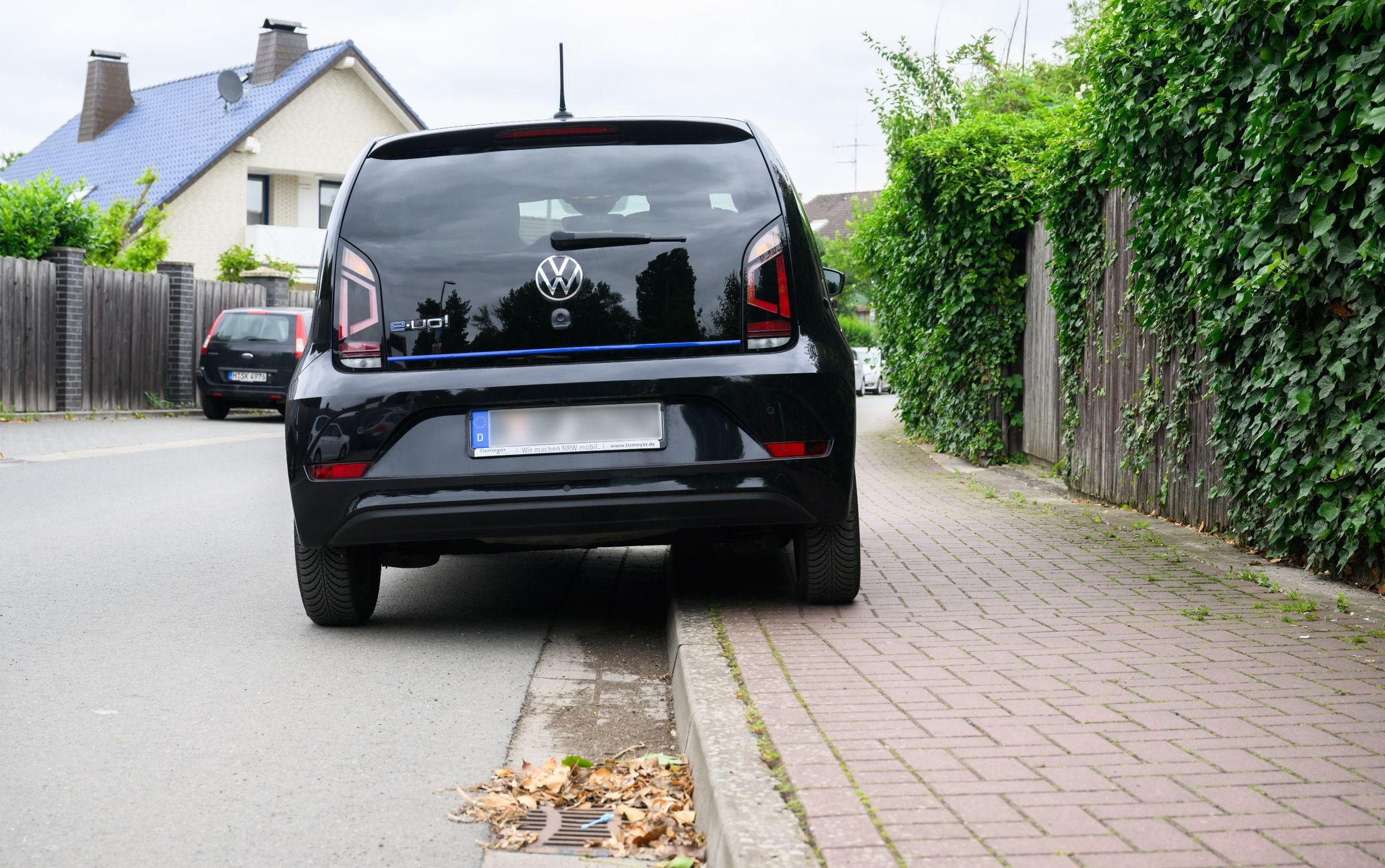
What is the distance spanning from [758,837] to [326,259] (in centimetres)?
295

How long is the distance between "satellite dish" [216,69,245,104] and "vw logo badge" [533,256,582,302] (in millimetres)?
38951

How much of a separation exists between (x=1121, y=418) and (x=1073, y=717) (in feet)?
16.7

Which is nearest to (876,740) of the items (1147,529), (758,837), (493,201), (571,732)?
(758,837)

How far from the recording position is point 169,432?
57.0 ft

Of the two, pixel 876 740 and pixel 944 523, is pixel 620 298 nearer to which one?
pixel 876 740

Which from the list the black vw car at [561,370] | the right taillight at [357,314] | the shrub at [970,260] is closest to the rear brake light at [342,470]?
the black vw car at [561,370]

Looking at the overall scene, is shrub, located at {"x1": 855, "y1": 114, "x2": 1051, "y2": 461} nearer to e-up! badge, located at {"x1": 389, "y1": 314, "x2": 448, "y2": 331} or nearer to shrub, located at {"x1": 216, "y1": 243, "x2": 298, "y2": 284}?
e-up! badge, located at {"x1": 389, "y1": 314, "x2": 448, "y2": 331}

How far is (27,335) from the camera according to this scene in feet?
61.9

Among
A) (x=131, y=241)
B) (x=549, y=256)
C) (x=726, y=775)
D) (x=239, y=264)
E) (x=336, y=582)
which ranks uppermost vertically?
(x=131, y=241)

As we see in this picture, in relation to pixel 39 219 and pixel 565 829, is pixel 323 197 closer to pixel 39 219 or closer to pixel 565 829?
pixel 39 219

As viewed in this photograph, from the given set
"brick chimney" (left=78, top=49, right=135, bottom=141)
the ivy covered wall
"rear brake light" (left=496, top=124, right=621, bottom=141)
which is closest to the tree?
"brick chimney" (left=78, top=49, right=135, bottom=141)

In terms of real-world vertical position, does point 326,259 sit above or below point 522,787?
above

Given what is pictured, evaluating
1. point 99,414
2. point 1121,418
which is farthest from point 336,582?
point 99,414

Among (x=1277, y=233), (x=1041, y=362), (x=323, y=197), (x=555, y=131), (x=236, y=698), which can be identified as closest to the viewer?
(x=236, y=698)
